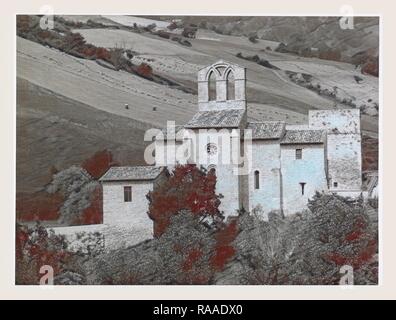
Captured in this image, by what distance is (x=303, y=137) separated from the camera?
14.9 meters

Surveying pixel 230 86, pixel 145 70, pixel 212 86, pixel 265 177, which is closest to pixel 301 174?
pixel 265 177

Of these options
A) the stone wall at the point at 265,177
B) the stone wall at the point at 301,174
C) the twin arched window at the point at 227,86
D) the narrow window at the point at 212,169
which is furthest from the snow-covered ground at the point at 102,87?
the stone wall at the point at 301,174

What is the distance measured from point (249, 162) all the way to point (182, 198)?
1.36 m

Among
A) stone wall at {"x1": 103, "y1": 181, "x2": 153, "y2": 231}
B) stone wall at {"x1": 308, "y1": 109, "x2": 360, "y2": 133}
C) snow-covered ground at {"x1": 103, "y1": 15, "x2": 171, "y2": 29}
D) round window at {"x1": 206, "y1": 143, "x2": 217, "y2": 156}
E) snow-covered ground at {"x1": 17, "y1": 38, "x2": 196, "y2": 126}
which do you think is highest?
snow-covered ground at {"x1": 103, "y1": 15, "x2": 171, "y2": 29}

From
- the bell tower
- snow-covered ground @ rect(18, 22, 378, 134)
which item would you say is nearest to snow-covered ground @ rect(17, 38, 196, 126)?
snow-covered ground @ rect(18, 22, 378, 134)

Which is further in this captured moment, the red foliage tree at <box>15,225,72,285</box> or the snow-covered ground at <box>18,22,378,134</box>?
the snow-covered ground at <box>18,22,378,134</box>

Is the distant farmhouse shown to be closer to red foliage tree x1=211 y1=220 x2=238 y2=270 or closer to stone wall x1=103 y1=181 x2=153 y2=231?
stone wall x1=103 y1=181 x2=153 y2=231

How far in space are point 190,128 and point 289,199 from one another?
219cm

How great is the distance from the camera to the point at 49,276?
14703 millimetres

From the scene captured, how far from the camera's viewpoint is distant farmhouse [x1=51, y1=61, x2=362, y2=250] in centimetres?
1479

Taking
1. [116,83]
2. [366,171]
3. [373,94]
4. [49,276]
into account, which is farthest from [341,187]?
[49,276]

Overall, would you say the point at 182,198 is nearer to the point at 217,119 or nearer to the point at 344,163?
the point at 217,119

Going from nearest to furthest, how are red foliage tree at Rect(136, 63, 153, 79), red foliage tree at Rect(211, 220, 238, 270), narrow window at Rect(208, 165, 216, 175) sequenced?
red foliage tree at Rect(211, 220, 238, 270) → narrow window at Rect(208, 165, 216, 175) → red foliage tree at Rect(136, 63, 153, 79)

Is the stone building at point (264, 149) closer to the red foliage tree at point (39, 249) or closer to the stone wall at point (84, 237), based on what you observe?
the stone wall at point (84, 237)
